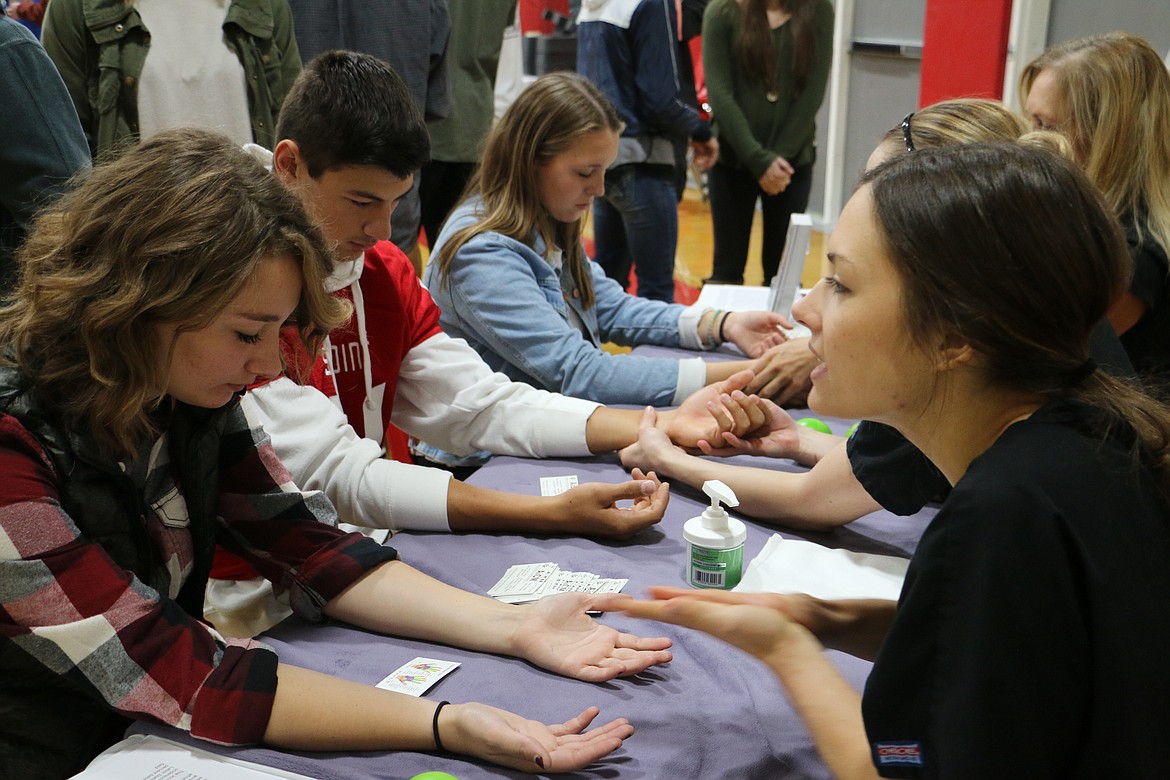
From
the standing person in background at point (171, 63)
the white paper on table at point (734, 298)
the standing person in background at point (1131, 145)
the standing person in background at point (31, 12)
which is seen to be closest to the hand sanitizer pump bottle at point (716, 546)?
the standing person in background at point (1131, 145)

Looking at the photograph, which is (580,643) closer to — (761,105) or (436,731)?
(436,731)

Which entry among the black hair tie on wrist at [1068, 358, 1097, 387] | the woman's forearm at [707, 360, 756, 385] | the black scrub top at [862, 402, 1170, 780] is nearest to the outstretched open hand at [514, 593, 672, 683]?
the black scrub top at [862, 402, 1170, 780]

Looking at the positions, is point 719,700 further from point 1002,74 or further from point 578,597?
point 1002,74

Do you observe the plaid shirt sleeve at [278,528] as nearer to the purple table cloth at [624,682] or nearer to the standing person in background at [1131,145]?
the purple table cloth at [624,682]

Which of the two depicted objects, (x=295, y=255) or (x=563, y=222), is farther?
(x=563, y=222)

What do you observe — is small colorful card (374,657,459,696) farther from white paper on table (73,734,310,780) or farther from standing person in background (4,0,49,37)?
standing person in background (4,0,49,37)

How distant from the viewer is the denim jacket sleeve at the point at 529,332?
221 cm

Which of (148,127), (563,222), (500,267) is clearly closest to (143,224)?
(500,267)

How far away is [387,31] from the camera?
10.4ft

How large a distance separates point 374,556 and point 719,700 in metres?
0.51

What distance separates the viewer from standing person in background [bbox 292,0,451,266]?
3.14 m

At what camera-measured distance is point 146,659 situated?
3.44 feet

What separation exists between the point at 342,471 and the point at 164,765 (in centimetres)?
66

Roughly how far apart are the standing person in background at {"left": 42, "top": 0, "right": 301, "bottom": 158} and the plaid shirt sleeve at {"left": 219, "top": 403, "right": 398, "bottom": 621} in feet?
5.02
